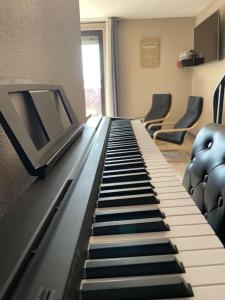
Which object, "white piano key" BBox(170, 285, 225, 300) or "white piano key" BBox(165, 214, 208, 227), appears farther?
"white piano key" BBox(165, 214, 208, 227)

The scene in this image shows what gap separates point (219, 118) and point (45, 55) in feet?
8.94

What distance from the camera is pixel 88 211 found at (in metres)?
0.63

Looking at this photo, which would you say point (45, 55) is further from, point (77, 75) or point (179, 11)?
point (179, 11)

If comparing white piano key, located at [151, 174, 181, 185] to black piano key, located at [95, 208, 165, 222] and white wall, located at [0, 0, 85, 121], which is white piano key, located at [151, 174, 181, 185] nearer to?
black piano key, located at [95, 208, 165, 222]

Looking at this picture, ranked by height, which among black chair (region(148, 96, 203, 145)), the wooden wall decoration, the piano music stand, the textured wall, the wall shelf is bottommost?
black chair (region(148, 96, 203, 145))

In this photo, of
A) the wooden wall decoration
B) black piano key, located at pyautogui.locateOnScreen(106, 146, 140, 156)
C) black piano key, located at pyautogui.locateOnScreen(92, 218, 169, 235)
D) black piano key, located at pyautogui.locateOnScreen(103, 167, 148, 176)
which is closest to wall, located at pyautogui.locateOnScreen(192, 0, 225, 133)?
the wooden wall decoration

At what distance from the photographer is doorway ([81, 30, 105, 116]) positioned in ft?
16.7

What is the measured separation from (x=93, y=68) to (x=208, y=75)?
2.07 meters

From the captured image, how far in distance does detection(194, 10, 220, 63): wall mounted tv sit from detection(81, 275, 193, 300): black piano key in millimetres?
3811

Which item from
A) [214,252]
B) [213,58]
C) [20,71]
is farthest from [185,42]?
[214,252]

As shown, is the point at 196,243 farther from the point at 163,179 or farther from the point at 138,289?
the point at 163,179

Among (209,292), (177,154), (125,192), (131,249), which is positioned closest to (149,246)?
(131,249)

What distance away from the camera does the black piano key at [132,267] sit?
0.49m

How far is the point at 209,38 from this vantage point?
4.00 metres
